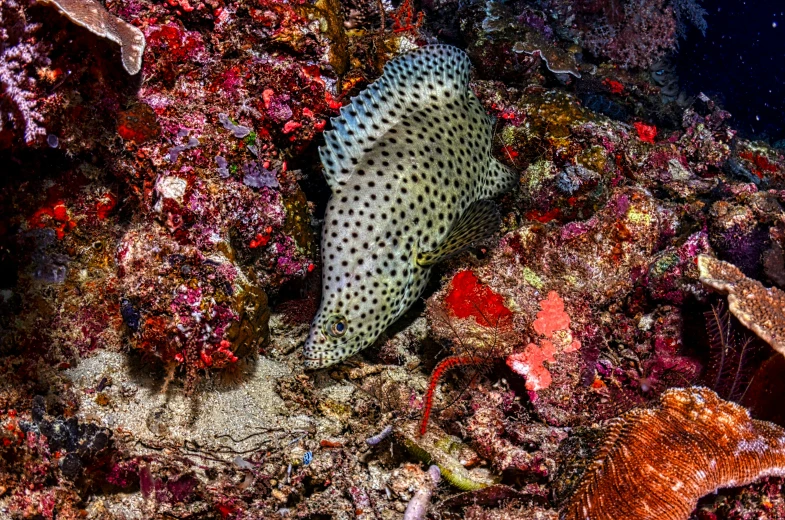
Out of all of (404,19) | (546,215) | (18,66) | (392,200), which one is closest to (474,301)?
(392,200)

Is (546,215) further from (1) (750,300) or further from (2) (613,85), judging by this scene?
(2) (613,85)

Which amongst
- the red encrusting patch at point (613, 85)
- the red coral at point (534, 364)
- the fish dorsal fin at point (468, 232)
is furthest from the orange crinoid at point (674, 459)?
the red encrusting patch at point (613, 85)

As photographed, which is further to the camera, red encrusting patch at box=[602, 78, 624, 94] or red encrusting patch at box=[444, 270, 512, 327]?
red encrusting patch at box=[602, 78, 624, 94]

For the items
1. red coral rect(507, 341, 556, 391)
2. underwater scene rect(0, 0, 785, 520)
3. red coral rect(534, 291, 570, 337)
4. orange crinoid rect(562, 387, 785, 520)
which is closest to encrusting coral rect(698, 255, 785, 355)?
underwater scene rect(0, 0, 785, 520)

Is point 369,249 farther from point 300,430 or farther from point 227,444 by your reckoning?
point 227,444

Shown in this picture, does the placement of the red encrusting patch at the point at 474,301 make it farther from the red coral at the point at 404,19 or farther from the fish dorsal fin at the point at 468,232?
A: the red coral at the point at 404,19

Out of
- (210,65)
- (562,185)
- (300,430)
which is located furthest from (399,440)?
(210,65)

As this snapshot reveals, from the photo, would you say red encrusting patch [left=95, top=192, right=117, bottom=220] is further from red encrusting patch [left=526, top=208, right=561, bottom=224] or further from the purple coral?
red encrusting patch [left=526, top=208, right=561, bottom=224]
